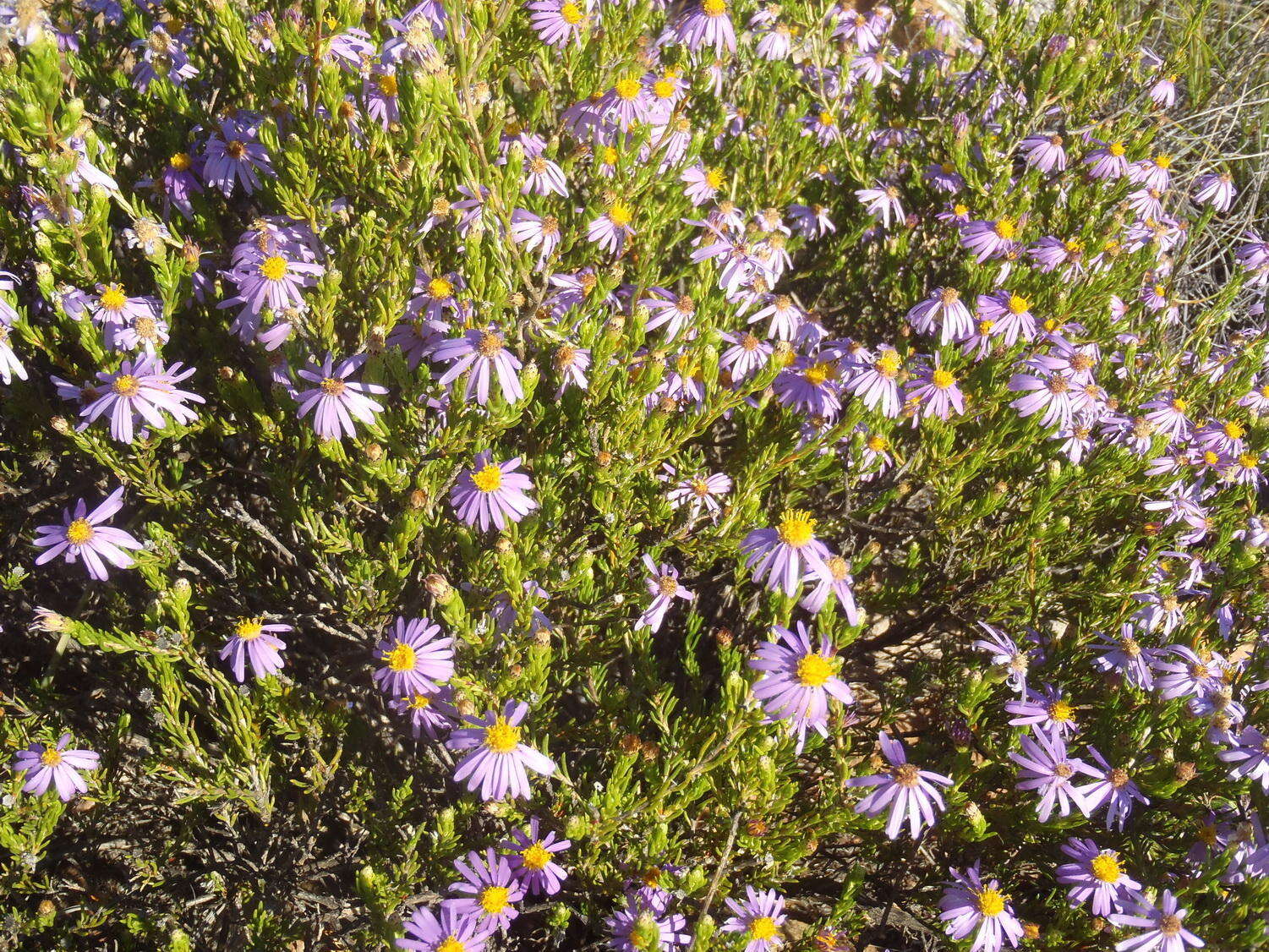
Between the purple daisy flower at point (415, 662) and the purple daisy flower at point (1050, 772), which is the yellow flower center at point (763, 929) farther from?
the purple daisy flower at point (415, 662)

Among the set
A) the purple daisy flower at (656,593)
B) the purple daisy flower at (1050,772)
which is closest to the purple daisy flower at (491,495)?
the purple daisy flower at (656,593)

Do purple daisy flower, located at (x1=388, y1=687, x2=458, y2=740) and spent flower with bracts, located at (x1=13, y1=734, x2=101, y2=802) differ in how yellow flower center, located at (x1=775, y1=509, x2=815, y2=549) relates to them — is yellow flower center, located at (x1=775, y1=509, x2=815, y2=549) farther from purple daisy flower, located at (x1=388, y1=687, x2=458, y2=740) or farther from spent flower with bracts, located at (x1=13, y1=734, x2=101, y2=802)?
spent flower with bracts, located at (x1=13, y1=734, x2=101, y2=802)

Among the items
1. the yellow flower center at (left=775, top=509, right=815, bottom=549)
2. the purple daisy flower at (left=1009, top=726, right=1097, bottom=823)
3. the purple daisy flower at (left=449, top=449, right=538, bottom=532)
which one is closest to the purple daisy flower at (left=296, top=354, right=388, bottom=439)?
the purple daisy flower at (left=449, top=449, right=538, bottom=532)

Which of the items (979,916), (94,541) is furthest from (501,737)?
(979,916)

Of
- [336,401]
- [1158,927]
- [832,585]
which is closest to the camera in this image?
[1158,927]

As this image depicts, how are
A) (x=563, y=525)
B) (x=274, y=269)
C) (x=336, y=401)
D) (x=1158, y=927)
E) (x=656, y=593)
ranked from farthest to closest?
(x=563, y=525), (x=656, y=593), (x=274, y=269), (x=336, y=401), (x=1158, y=927)

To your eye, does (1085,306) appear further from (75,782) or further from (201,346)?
(75,782)

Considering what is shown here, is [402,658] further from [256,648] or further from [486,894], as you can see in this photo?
[486,894]
